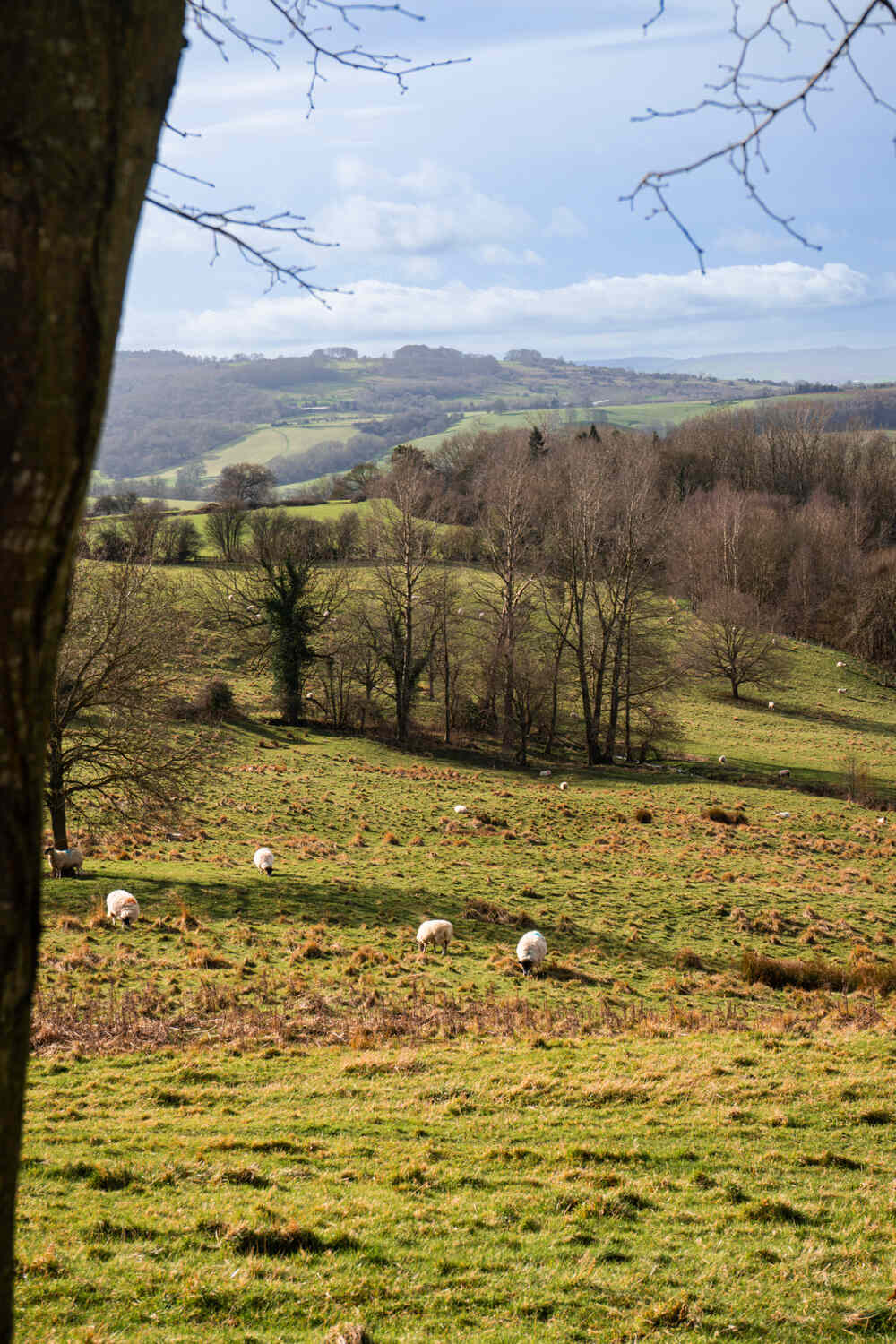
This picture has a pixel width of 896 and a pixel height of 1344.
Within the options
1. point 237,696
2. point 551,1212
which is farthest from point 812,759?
point 551,1212

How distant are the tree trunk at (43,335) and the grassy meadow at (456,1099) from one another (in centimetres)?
385

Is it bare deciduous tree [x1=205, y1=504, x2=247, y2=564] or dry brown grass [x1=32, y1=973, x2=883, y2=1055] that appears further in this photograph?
bare deciduous tree [x1=205, y1=504, x2=247, y2=564]

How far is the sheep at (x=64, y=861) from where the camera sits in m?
18.7

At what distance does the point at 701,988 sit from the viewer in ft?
49.0

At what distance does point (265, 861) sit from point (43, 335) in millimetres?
20208

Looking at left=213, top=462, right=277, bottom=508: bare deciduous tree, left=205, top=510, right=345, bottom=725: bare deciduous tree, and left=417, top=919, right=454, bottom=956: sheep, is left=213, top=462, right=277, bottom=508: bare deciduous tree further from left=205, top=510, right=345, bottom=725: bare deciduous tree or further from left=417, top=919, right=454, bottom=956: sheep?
left=417, top=919, right=454, bottom=956: sheep

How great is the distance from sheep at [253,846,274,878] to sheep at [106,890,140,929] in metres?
4.81

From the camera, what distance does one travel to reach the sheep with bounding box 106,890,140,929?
15.9m

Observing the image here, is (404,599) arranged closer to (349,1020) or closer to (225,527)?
(225,527)

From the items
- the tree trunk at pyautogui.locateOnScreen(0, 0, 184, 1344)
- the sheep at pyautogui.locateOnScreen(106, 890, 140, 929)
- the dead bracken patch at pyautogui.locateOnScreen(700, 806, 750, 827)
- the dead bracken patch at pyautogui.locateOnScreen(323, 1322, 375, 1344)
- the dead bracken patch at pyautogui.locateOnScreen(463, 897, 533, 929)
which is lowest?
the dead bracken patch at pyautogui.locateOnScreen(700, 806, 750, 827)

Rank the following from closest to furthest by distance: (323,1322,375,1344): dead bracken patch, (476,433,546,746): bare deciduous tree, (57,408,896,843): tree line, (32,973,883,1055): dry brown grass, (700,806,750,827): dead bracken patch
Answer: (323,1322,375,1344): dead bracken patch, (32,973,883,1055): dry brown grass, (57,408,896,843): tree line, (700,806,750,827): dead bracken patch, (476,433,546,746): bare deciduous tree

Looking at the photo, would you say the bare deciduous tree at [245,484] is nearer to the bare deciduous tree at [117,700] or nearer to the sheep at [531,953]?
the bare deciduous tree at [117,700]

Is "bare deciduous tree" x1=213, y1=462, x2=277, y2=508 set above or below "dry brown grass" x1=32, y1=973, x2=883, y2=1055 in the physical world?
above

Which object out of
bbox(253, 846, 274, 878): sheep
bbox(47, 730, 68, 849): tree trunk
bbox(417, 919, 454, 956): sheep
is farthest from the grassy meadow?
bbox(47, 730, 68, 849): tree trunk
